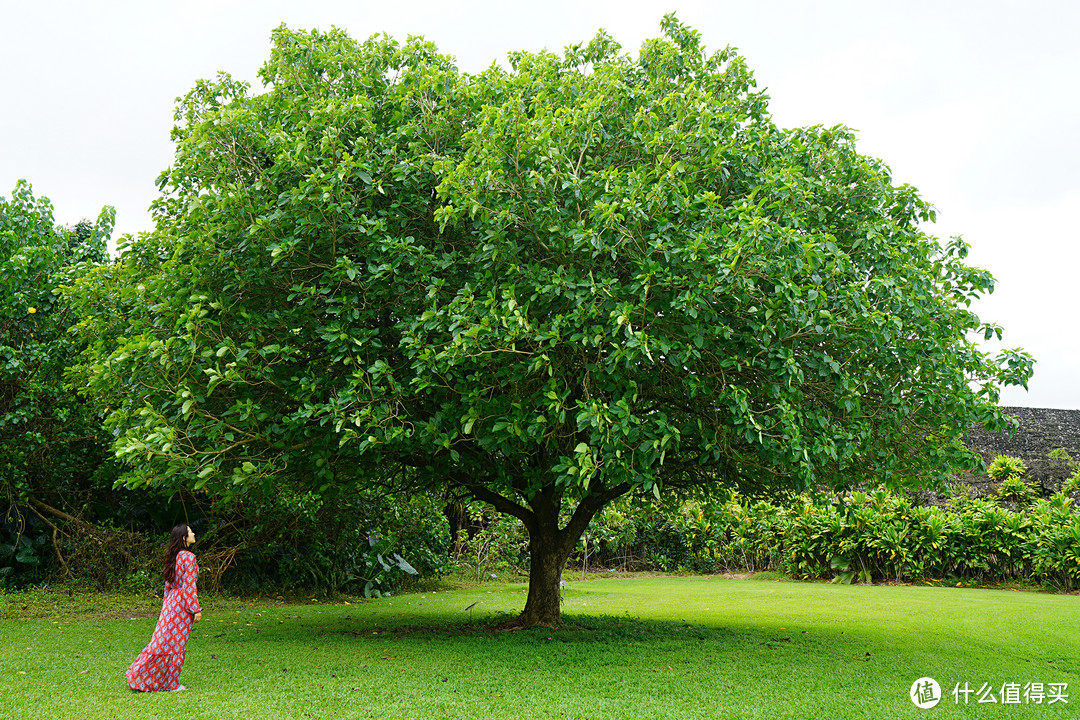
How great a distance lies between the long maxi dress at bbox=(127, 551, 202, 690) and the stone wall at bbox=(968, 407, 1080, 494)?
1780cm

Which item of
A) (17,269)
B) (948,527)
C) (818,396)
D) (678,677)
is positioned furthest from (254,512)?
(948,527)

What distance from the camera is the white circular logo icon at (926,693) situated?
6070mm

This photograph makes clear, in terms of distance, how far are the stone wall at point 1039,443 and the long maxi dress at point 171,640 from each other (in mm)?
17805

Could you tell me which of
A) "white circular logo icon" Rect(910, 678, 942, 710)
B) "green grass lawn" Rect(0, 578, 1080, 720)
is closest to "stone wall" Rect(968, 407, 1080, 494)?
"green grass lawn" Rect(0, 578, 1080, 720)

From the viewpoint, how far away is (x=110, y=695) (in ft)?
20.1

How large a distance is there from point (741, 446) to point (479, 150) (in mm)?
4037

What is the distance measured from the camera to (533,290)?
23.3ft

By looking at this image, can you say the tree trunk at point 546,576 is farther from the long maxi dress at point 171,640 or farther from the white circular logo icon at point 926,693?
the long maxi dress at point 171,640

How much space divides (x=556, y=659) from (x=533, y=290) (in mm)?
3818

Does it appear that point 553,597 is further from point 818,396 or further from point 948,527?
point 948,527

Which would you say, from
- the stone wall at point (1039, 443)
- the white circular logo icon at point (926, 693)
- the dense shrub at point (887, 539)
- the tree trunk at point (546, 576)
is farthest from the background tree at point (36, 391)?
the stone wall at point (1039, 443)

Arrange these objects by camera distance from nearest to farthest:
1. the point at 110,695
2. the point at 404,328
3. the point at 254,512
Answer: the point at 110,695, the point at 404,328, the point at 254,512

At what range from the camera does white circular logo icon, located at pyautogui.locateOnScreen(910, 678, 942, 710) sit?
607 centimetres

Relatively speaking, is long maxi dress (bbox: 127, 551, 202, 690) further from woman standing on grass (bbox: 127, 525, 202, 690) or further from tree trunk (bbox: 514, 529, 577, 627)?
tree trunk (bbox: 514, 529, 577, 627)
